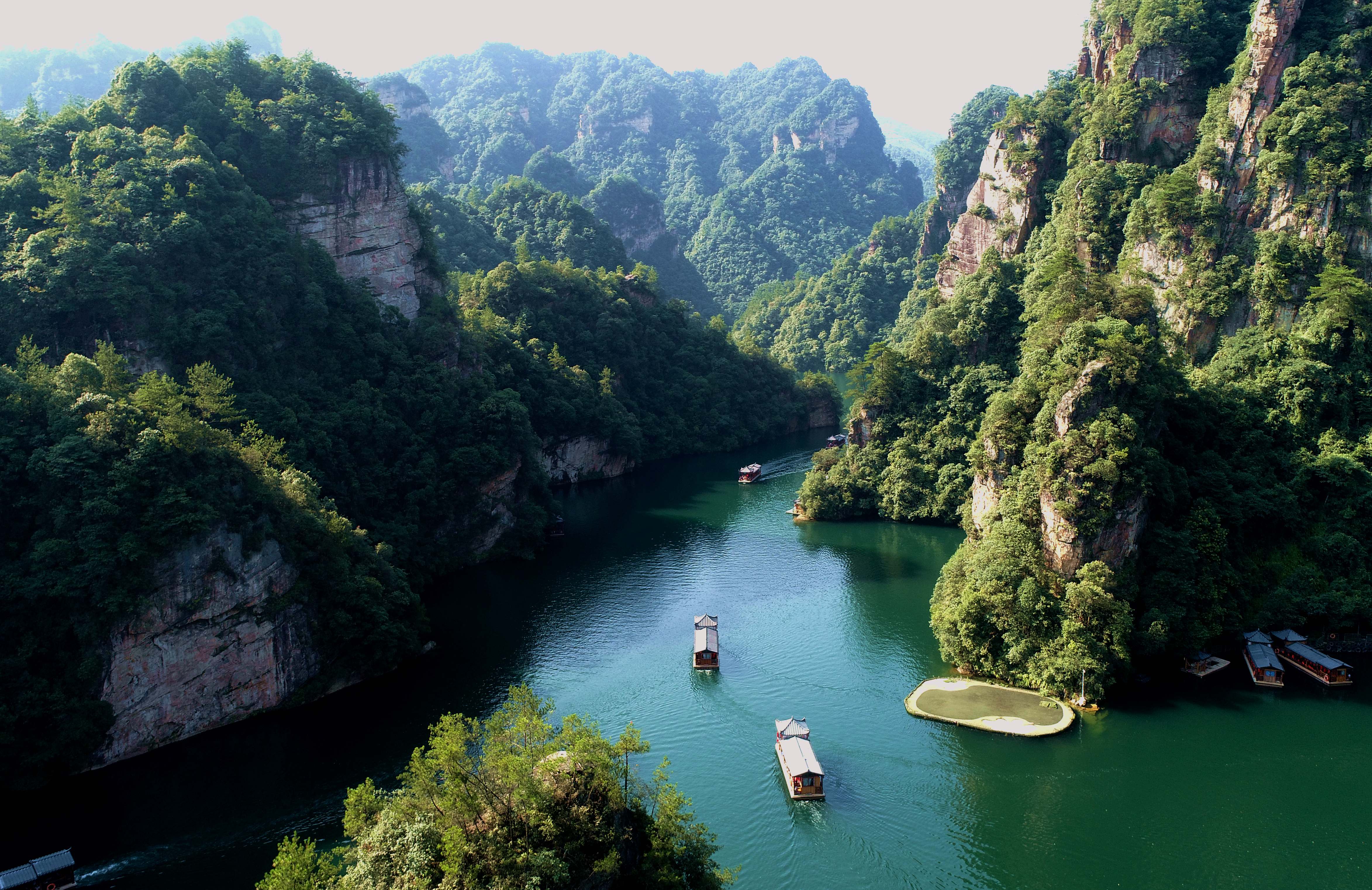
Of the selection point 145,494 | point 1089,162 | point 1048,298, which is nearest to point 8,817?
point 145,494

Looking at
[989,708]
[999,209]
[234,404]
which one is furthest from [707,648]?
[999,209]

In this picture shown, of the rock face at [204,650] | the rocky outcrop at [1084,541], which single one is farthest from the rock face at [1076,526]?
the rock face at [204,650]

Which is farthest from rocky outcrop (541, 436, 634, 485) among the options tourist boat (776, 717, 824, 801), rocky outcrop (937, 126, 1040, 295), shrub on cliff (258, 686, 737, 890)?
shrub on cliff (258, 686, 737, 890)

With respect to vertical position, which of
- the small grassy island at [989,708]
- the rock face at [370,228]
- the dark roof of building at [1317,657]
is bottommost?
the small grassy island at [989,708]

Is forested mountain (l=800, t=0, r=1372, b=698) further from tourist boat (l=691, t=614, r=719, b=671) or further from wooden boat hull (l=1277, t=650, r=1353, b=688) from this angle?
tourist boat (l=691, t=614, r=719, b=671)

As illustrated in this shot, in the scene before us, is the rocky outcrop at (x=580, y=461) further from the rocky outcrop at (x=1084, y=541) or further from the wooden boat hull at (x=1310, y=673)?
the wooden boat hull at (x=1310, y=673)

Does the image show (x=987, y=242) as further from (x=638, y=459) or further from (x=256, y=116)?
(x=256, y=116)
